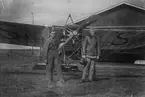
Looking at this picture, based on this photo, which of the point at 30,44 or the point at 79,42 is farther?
the point at 30,44

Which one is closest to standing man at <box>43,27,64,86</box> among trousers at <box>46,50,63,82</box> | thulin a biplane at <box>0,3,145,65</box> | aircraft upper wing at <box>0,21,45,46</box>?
trousers at <box>46,50,63,82</box>

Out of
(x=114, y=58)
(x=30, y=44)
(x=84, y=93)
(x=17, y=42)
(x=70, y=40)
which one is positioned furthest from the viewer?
(x=114, y=58)

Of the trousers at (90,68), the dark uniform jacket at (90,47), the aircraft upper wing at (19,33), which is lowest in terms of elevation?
the trousers at (90,68)

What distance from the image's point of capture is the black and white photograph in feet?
22.9

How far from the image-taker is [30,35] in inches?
523

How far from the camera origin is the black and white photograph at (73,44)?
6.96 metres

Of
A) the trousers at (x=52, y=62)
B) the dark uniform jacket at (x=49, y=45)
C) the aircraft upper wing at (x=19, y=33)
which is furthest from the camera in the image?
the aircraft upper wing at (x=19, y=33)

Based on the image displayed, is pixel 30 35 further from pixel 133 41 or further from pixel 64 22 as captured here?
pixel 133 41

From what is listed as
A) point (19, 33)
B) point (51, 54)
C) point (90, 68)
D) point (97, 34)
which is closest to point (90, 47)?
point (90, 68)

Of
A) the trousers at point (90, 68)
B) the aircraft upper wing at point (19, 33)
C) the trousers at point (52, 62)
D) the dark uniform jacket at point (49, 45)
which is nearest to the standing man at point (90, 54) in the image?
the trousers at point (90, 68)

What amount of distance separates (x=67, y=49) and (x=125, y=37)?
2.77m

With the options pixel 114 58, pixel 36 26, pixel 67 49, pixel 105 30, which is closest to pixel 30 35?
pixel 36 26

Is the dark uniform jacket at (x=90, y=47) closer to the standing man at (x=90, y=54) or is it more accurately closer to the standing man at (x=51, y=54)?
the standing man at (x=90, y=54)

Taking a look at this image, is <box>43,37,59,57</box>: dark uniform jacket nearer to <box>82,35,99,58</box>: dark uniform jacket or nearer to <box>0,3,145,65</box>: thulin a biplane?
<box>82,35,99,58</box>: dark uniform jacket
